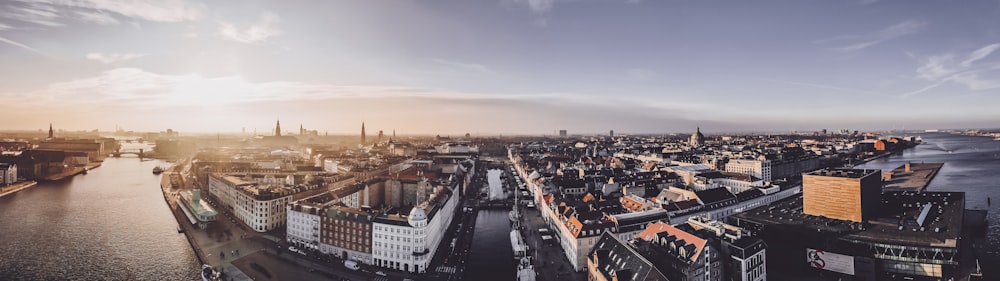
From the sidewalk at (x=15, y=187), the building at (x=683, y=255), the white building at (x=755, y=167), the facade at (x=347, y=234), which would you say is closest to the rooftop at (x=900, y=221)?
the building at (x=683, y=255)

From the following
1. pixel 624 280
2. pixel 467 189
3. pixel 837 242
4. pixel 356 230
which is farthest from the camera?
pixel 467 189

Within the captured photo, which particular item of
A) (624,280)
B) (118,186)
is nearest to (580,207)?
(624,280)

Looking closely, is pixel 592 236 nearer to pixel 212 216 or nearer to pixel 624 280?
pixel 624 280

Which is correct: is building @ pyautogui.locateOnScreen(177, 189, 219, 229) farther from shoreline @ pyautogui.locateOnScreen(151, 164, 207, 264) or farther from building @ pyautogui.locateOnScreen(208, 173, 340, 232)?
building @ pyautogui.locateOnScreen(208, 173, 340, 232)

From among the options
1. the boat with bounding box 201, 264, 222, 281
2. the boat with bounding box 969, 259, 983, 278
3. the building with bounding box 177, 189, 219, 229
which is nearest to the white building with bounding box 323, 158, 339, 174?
the building with bounding box 177, 189, 219, 229

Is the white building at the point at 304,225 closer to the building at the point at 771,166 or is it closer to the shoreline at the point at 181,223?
the shoreline at the point at 181,223

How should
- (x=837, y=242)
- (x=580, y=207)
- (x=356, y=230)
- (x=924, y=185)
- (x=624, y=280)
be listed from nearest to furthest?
(x=624, y=280)
(x=837, y=242)
(x=356, y=230)
(x=580, y=207)
(x=924, y=185)
